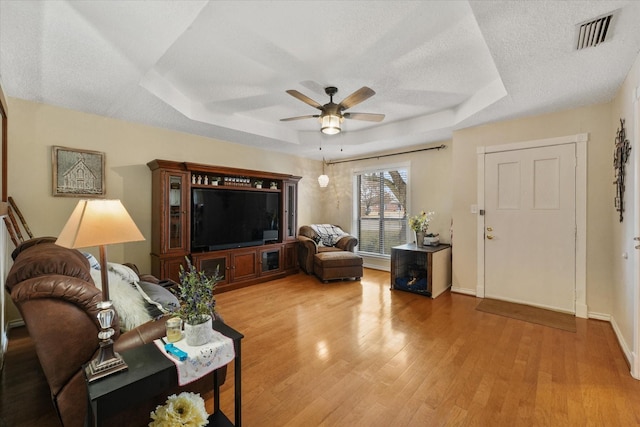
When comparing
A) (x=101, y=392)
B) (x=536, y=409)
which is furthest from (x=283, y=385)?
(x=536, y=409)

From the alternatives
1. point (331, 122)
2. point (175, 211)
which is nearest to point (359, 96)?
point (331, 122)

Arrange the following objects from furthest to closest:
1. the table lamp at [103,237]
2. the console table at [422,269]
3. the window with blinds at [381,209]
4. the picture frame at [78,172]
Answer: the window with blinds at [381,209], the console table at [422,269], the picture frame at [78,172], the table lamp at [103,237]

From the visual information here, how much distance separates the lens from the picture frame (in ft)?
10.6

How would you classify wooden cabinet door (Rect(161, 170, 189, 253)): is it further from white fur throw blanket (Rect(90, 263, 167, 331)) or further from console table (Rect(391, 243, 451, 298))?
console table (Rect(391, 243, 451, 298))

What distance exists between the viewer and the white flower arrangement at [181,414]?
132 centimetres

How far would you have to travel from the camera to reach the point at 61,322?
4.42 feet

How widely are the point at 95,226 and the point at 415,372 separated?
7.76 feet

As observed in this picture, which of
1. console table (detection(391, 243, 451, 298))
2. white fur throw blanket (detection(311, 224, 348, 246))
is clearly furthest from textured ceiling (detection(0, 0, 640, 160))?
white fur throw blanket (detection(311, 224, 348, 246))

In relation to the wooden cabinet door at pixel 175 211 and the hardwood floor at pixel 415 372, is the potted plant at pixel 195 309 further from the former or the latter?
the wooden cabinet door at pixel 175 211

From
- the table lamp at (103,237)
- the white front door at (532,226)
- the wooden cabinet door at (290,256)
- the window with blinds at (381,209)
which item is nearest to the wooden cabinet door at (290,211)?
the wooden cabinet door at (290,256)

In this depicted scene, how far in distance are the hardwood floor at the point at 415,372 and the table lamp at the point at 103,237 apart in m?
0.89

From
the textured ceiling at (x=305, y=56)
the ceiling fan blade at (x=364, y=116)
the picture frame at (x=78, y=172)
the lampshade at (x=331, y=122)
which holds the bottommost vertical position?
the picture frame at (x=78, y=172)

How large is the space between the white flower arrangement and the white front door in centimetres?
387

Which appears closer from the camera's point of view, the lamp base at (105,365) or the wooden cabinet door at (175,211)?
the lamp base at (105,365)
